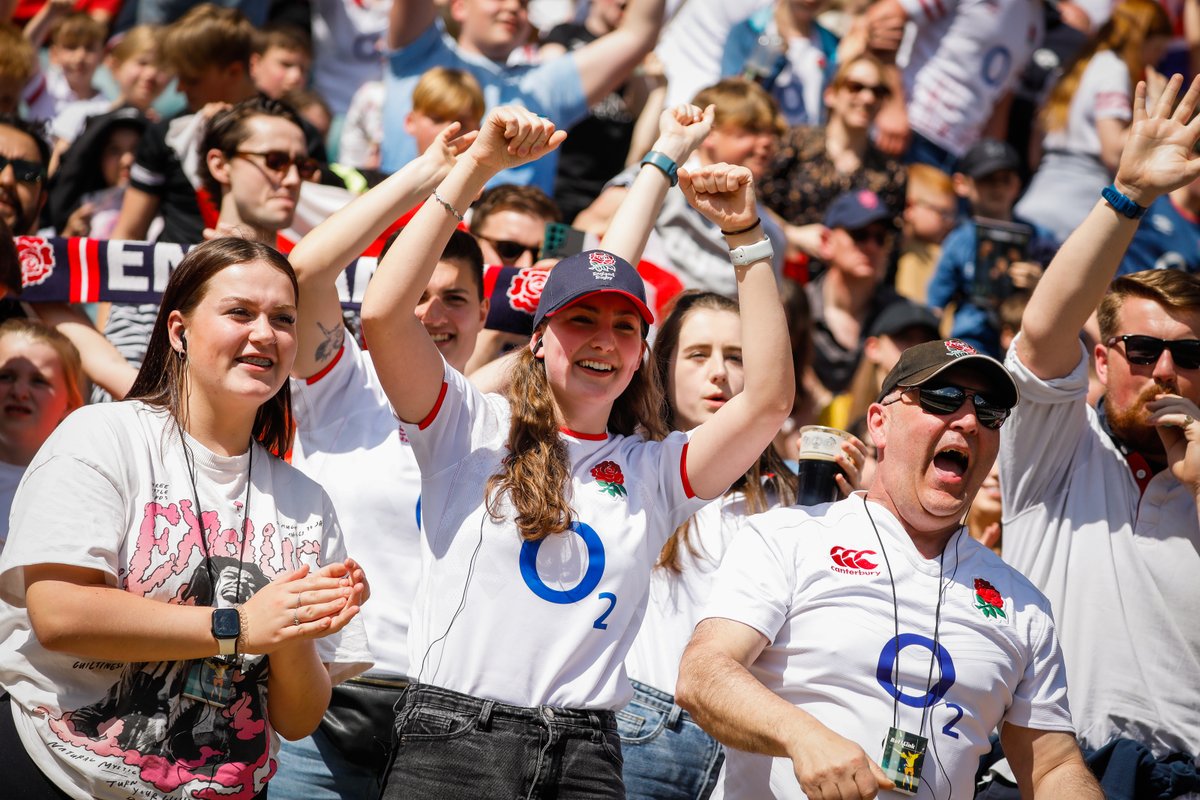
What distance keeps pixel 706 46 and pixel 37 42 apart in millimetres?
4673

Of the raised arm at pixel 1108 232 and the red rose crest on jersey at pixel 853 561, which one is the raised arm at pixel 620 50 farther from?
the red rose crest on jersey at pixel 853 561

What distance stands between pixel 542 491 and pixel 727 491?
112 centimetres

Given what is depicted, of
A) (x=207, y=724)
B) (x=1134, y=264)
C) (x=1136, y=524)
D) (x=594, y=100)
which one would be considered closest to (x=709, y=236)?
(x=594, y=100)

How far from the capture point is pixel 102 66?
33.7 ft

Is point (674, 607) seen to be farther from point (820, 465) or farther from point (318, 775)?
point (318, 775)

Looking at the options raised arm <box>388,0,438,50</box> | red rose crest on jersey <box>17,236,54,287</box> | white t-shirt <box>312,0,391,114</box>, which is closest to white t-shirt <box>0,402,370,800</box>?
red rose crest on jersey <box>17,236,54,287</box>

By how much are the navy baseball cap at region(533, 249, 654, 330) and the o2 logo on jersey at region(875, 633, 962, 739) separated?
3.63 ft

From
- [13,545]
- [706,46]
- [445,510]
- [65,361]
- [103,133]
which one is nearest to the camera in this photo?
[13,545]

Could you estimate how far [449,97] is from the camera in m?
6.78

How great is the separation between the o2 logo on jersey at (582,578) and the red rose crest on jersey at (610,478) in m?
0.15

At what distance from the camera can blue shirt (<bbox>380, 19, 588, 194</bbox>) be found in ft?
23.9

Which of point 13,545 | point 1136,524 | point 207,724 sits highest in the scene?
point 1136,524

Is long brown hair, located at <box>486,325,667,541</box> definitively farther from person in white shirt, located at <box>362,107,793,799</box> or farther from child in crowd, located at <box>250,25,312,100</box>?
child in crowd, located at <box>250,25,312,100</box>

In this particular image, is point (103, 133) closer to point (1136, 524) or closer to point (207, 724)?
point (207, 724)
